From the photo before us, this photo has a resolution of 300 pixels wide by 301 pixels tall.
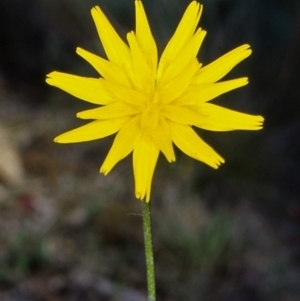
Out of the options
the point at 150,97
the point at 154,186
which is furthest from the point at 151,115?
the point at 154,186

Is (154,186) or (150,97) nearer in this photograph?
(150,97)

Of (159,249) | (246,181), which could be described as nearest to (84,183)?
(159,249)

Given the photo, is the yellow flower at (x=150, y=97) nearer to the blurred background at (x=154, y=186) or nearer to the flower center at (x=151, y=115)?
the flower center at (x=151, y=115)

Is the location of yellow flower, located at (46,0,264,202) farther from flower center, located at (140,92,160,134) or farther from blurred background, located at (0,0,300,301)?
blurred background, located at (0,0,300,301)

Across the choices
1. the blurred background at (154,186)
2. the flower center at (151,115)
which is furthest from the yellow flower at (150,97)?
the blurred background at (154,186)

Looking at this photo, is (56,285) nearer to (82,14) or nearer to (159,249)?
(159,249)

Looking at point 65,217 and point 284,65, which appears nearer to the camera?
point 65,217

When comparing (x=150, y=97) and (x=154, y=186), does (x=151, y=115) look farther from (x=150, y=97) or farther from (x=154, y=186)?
(x=154, y=186)
